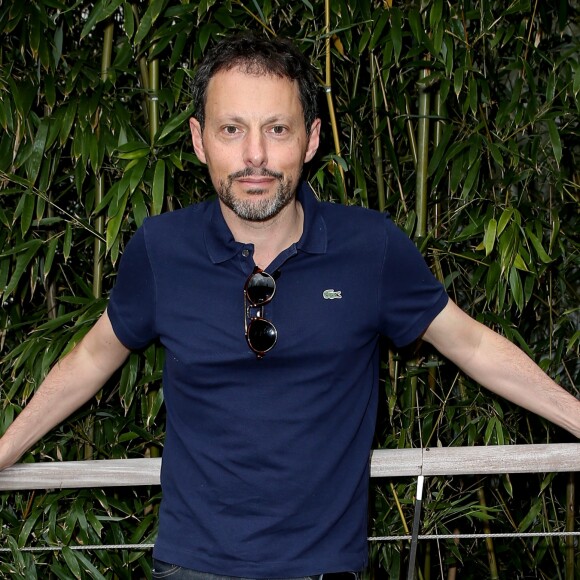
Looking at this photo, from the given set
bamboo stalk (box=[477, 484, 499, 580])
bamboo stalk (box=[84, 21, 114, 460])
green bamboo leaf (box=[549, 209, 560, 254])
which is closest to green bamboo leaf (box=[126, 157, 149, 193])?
bamboo stalk (box=[84, 21, 114, 460])

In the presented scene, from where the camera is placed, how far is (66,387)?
180 cm

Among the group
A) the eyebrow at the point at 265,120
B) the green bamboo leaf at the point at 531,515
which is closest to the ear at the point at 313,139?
the eyebrow at the point at 265,120

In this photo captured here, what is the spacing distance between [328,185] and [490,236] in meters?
0.38

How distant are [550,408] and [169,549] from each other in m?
0.69

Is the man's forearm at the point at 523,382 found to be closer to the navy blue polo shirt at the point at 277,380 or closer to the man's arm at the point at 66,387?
the navy blue polo shirt at the point at 277,380

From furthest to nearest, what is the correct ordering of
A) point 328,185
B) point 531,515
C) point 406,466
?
point 531,515 < point 328,185 < point 406,466

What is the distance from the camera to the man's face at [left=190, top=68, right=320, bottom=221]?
1.59m

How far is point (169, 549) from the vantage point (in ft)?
5.25

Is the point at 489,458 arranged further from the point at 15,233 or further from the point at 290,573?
the point at 15,233

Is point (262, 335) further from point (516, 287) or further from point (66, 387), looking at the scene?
point (516, 287)

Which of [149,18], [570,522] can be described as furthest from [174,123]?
[570,522]

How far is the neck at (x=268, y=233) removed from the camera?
1.66 meters

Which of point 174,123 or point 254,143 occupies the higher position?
point 174,123

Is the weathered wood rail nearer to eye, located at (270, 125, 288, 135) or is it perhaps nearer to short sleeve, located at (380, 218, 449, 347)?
short sleeve, located at (380, 218, 449, 347)
